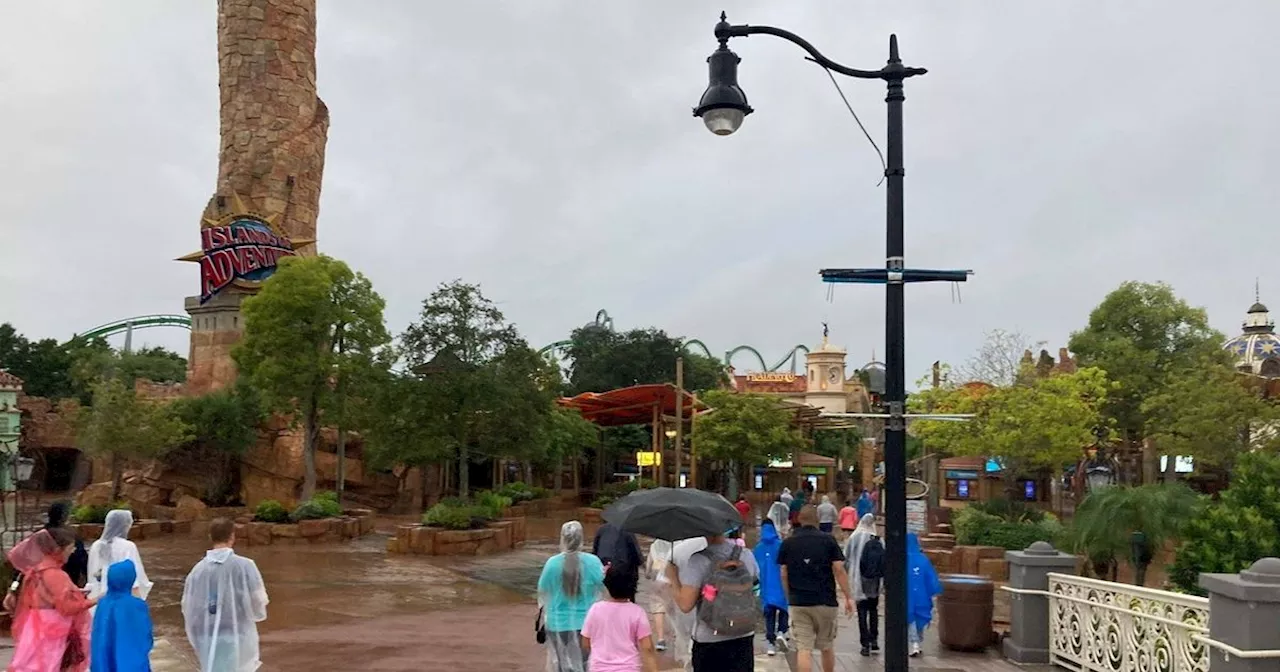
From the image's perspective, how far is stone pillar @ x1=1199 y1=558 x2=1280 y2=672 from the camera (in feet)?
18.7

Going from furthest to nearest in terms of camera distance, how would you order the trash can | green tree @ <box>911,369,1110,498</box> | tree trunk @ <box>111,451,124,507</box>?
1. tree trunk @ <box>111,451,124,507</box>
2. green tree @ <box>911,369,1110,498</box>
3. the trash can

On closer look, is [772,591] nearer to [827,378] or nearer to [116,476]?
[116,476]

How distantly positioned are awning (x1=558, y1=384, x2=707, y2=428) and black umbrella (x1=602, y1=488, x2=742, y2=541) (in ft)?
85.3

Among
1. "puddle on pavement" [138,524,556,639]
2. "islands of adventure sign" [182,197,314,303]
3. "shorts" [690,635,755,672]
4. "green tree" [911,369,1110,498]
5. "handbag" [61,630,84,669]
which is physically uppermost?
"islands of adventure sign" [182,197,314,303]

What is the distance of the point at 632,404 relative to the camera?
39.4 m

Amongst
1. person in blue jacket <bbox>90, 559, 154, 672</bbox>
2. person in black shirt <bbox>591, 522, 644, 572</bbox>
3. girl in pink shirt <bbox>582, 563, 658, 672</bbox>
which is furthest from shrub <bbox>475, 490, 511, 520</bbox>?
girl in pink shirt <bbox>582, 563, 658, 672</bbox>

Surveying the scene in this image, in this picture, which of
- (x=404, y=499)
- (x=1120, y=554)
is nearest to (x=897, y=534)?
(x=1120, y=554)

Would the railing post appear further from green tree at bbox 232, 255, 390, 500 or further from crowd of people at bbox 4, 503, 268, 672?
green tree at bbox 232, 255, 390, 500

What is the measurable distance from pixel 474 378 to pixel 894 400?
1948 cm

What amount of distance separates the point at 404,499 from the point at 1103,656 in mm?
32799

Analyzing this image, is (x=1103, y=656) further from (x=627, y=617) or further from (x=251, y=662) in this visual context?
(x=251, y=662)

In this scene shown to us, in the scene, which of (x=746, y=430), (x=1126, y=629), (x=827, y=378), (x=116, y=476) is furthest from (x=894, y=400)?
(x=827, y=378)

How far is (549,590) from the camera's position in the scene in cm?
675

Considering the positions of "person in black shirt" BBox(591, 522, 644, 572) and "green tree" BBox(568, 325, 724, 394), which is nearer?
"person in black shirt" BBox(591, 522, 644, 572)
